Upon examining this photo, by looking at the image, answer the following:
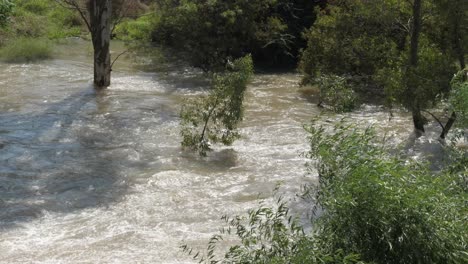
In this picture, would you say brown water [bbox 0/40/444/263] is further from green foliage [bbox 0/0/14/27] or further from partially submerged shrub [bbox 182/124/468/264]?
green foliage [bbox 0/0/14/27]

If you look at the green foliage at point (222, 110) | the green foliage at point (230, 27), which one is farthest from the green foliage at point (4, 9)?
the green foliage at point (230, 27)

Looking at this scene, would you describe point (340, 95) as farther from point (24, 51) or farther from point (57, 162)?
point (24, 51)

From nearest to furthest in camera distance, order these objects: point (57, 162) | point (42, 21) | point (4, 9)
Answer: point (57, 162) → point (4, 9) → point (42, 21)

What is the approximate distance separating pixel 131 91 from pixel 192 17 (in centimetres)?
366

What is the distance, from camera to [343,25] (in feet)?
61.6

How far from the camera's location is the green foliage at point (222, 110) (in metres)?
13.4

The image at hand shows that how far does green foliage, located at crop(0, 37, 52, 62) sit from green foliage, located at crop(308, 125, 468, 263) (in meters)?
18.4

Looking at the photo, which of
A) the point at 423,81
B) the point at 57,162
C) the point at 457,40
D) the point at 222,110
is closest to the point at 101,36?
the point at 222,110

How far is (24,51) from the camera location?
22.6 meters

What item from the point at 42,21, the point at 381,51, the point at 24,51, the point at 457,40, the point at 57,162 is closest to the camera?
the point at 57,162

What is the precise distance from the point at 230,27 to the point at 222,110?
859cm

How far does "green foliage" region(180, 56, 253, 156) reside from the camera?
44.1 ft

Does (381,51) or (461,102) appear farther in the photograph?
(381,51)

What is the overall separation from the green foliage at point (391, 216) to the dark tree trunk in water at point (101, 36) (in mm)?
14051
